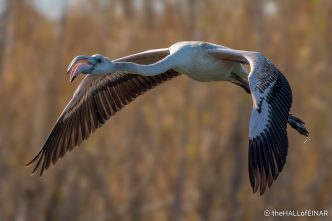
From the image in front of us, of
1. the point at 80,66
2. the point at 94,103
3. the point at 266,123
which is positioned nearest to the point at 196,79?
the point at 80,66

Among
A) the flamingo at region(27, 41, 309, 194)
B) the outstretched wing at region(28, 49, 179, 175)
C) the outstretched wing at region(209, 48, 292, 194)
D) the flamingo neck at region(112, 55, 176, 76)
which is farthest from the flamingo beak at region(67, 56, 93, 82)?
the outstretched wing at region(209, 48, 292, 194)

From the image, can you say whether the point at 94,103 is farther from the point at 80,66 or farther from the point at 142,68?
the point at 80,66

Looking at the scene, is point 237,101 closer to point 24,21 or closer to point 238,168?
point 238,168

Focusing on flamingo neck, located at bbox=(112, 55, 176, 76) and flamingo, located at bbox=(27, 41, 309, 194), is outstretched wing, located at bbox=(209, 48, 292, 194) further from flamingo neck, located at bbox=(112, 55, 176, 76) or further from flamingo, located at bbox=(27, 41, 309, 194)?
flamingo neck, located at bbox=(112, 55, 176, 76)

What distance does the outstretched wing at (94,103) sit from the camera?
1265 cm

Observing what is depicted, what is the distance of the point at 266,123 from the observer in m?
10.2

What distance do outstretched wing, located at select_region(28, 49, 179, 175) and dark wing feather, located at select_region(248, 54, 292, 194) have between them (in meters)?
2.10

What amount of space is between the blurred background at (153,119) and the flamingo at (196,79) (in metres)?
5.23

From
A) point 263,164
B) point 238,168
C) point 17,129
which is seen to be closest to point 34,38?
point 17,129

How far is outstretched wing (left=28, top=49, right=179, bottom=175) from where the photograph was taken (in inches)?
498

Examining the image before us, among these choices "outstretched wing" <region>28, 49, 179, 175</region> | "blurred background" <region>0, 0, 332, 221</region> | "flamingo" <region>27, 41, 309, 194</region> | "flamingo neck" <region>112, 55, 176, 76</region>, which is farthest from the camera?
"blurred background" <region>0, 0, 332, 221</region>

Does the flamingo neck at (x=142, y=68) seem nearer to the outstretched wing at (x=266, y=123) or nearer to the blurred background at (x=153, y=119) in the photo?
the outstretched wing at (x=266, y=123)

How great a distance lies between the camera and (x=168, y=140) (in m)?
18.8

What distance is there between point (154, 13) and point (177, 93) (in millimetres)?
1397
